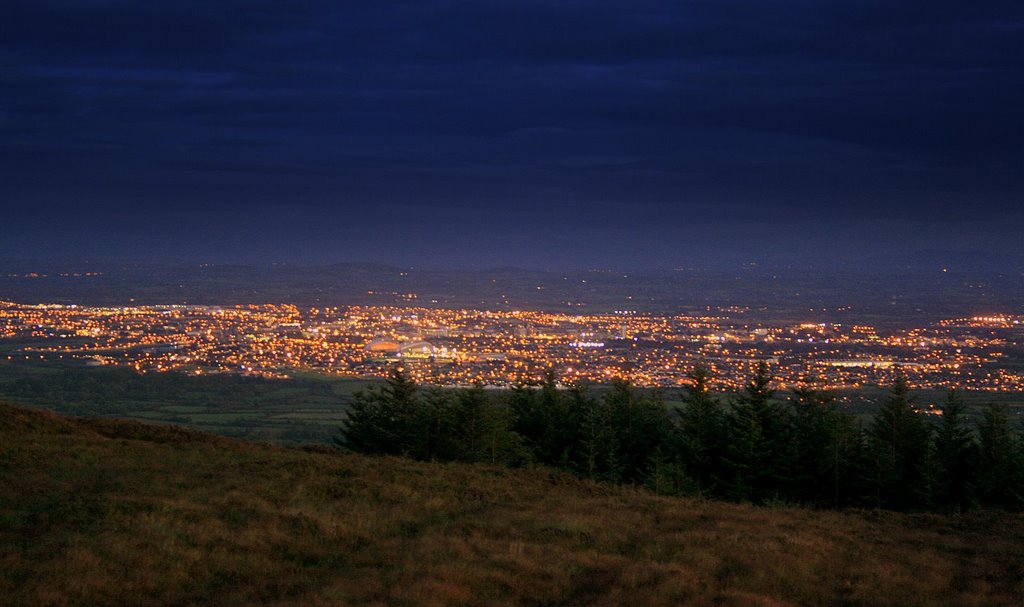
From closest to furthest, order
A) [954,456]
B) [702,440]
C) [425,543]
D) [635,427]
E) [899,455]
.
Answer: [425,543], [899,455], [954,456], [702,440], [635,427]

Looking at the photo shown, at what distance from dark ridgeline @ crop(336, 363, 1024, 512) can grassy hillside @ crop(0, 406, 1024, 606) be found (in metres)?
6.58

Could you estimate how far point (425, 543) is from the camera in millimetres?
12539

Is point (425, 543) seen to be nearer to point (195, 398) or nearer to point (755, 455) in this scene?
point (755, 455)

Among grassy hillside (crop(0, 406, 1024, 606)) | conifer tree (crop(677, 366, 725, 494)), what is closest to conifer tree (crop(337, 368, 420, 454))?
grassy hillside (crop(0, 406, 1024, 606))

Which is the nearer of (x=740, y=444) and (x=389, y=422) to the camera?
(x=740, y=444)

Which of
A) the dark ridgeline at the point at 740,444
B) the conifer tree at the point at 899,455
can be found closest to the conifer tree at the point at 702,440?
the dark ridgeline at the point at 740,444

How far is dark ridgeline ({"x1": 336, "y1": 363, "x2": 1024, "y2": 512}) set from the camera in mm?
23688

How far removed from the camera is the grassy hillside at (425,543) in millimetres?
10406

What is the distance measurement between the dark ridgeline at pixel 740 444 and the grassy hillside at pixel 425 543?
6583 mm

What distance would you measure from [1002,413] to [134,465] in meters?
23.6

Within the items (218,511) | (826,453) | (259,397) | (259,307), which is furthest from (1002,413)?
(259,307)

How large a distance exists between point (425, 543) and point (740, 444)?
15.1 m

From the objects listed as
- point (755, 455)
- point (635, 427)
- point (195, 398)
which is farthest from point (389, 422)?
point (195, 398)

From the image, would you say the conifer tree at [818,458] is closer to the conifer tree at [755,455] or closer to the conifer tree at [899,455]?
the conifer tree at [755,455]
